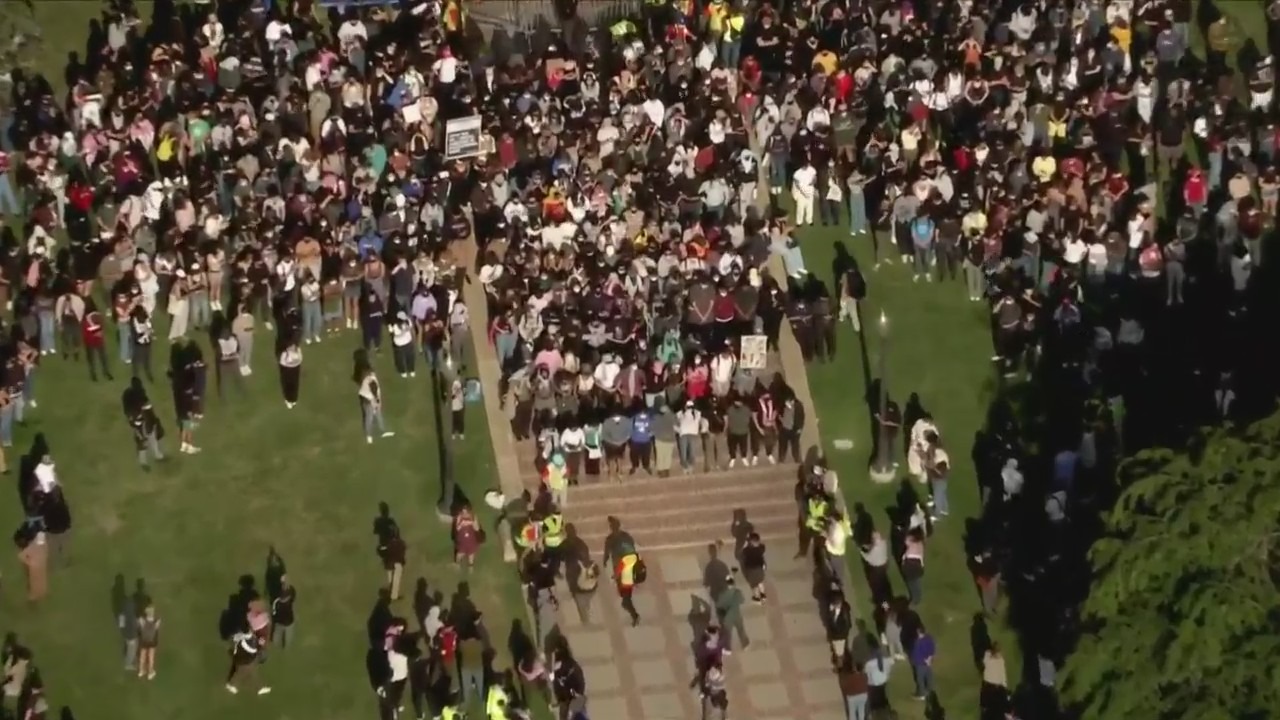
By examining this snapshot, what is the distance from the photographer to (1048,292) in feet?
159

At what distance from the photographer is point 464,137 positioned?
49094 millimetres

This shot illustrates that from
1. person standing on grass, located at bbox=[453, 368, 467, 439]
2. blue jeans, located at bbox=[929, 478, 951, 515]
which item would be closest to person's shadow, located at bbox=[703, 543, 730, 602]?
blue jeans, located at bbox=[929, 478, 951, 515]

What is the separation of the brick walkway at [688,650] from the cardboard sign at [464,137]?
8149mm

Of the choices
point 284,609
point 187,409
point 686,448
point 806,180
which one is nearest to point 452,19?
point 806,180

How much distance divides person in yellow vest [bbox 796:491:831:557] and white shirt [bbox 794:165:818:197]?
20.9 feet

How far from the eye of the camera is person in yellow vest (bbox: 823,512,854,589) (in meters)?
45.1

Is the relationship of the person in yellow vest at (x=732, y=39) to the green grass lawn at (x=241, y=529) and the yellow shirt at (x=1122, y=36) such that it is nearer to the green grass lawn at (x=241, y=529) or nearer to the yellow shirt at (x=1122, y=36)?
the yellow shirt at (x=1122, y=36)

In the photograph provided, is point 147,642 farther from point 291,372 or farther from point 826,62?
point 826,62

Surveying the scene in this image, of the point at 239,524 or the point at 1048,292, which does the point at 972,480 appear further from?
the point at 239,524

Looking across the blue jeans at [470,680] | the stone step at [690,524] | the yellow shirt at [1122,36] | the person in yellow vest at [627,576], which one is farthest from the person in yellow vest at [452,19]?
the blue jeans at [470,680]

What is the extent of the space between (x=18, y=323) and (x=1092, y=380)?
59.2ft

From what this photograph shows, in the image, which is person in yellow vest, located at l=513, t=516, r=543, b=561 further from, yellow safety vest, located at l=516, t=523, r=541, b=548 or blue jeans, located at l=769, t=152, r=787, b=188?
blue jeans, located at l=769, t=152, r=787, b=188

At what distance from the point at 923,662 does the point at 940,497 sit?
3437 mm

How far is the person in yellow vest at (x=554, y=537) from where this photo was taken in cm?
4500
